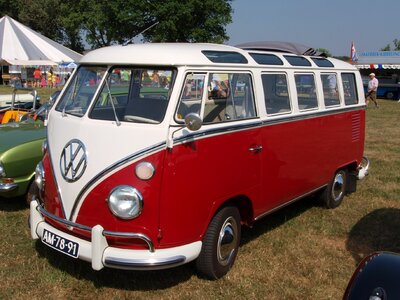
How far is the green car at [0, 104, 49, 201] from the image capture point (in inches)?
208

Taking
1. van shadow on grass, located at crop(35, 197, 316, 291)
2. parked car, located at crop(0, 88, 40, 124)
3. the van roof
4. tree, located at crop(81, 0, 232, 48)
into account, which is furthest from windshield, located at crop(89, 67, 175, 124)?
tree, located at crop(81, 0, 232, 48)

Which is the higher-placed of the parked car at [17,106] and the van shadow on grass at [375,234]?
the parked car at [17,106]

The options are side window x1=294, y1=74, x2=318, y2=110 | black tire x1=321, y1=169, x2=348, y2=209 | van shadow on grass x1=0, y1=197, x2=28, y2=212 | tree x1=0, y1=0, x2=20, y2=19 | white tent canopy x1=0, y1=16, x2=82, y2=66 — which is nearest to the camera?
side window x1=294, y1=74, x2=318, y2=110

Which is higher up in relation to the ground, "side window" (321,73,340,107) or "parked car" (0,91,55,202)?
"side window" (321,73,340,107)

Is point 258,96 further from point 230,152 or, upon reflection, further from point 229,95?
point 230,152

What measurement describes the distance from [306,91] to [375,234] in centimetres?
192

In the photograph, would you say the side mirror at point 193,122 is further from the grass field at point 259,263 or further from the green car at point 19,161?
the green car at point 19,161

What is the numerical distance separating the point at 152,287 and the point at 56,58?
19.0 m

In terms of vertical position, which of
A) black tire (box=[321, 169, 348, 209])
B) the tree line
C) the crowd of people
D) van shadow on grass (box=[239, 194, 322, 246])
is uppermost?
the tree line

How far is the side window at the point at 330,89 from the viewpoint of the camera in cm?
567

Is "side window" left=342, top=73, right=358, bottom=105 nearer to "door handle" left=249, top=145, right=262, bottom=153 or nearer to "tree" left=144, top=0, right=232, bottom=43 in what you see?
"door handle" left=249, top=145, right=262, bottom=153

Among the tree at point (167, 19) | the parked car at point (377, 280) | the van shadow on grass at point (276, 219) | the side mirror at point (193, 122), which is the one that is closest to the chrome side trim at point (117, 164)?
the side mirror at point (193, 122)

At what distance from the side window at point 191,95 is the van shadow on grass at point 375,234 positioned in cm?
245

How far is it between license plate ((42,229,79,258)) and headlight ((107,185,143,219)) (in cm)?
49
